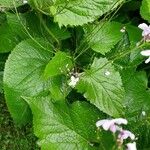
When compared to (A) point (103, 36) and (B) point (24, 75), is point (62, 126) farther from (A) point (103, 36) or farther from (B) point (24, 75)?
(A) point (103, 36)

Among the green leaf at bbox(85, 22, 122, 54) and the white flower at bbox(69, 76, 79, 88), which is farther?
the green leaf at bbox(85, 22, 122, 54)

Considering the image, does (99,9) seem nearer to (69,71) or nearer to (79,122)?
(69,71)

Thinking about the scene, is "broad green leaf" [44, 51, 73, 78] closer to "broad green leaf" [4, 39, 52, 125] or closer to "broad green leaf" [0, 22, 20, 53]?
"broad green leaf" [4, 39, 52, 125]

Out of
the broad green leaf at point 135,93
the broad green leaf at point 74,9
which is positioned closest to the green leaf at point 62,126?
the broad green leaf at point 135,93

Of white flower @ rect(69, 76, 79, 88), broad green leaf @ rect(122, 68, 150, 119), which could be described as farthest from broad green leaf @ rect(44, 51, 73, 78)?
broad green leaf @ rect(122, 68, 150, 119)

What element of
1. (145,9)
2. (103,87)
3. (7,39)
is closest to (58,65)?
(103,87)

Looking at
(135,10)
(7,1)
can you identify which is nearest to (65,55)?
(7,1)
